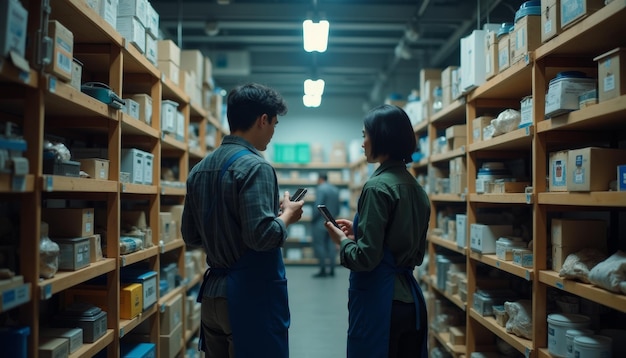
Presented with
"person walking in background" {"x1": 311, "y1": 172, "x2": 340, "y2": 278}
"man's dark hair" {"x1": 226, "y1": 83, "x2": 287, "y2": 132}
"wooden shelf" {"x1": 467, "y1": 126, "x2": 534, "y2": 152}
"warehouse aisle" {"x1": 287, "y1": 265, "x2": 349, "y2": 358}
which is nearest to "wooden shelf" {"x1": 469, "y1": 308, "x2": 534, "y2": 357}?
"wooden shelf" {"x1": 467, "y1": 126, "x2": 534, "y2": 152}

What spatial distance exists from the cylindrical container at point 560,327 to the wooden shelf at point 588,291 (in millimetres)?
177

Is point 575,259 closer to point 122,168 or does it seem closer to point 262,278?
point 262,278

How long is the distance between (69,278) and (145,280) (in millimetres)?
1010

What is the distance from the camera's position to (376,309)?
202cm

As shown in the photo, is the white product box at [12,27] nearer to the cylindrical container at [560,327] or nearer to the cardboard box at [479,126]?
the cylindrical container at [560,327]

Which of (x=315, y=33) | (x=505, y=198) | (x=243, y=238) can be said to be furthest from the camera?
(x=315, y=33)

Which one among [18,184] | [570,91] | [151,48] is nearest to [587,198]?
[570,91]

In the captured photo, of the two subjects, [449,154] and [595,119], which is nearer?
[595,119]

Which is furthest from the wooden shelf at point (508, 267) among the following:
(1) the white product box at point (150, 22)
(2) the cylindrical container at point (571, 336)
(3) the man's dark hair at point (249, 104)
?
Answer: (1) the white product box at point (150, 22)

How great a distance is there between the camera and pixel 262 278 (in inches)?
76.2

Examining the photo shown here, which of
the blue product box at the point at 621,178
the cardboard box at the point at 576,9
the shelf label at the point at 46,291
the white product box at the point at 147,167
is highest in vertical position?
the cardboard box at the point at 576,9

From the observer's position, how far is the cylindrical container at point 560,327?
212 centimetres

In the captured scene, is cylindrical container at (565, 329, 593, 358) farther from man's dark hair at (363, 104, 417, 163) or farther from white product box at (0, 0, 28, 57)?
white product box at (0, 0, 28, 57)

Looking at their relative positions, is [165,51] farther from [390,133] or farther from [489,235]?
[489,235]
